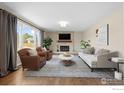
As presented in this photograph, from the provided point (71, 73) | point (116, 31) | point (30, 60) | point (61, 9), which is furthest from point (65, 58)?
point (116, 31)

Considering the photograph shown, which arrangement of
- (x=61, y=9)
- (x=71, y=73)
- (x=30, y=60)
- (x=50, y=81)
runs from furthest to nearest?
1. (x=30, y=60)
2. (x=61, y=9)
3. (x=71, y=73)
4. (x=50, y=81)

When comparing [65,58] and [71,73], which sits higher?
[65,58]

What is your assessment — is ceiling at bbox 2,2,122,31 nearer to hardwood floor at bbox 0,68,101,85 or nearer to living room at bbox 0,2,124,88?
living room at bbox 0,2,124,88

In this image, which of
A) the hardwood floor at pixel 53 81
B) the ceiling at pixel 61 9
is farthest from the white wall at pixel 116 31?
the hardwood floor at pixel 53 81

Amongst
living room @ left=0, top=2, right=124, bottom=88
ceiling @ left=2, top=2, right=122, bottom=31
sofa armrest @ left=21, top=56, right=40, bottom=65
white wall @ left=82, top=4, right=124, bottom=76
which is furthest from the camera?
sofa armrest @ left=21, top=56, right=40, bottom=65

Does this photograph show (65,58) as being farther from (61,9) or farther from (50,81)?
(50,81)

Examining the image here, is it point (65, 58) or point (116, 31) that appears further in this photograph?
point (65, 58)

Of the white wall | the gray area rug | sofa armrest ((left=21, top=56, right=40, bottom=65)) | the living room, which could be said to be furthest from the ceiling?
the gray area rug

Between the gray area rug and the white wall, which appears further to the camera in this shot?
the white wall

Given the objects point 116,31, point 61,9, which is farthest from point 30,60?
point 116,31

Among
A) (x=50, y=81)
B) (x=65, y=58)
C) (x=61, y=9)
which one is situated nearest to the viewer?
(x=50, y=81)

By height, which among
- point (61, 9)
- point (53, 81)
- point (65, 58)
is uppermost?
point (61, 9)

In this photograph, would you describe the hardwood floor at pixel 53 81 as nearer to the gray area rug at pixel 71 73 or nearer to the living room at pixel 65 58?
the living room at pixel 65 58
